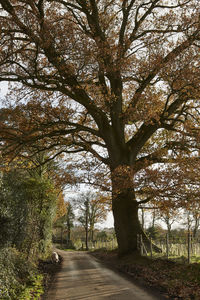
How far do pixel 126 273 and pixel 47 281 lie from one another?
2927 mm

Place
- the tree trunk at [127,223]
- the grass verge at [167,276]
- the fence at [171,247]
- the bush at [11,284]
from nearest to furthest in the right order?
the bush at [11,284], the grass verge at [167,276], the fence at [171,247], the tree trunk at [127,223]

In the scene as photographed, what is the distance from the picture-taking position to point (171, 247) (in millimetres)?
14141

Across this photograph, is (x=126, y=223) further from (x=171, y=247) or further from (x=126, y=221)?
(x=171, y=247)

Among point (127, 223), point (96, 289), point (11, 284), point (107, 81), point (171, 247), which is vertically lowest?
point (171, 247)

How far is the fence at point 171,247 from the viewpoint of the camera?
11392 millimetres

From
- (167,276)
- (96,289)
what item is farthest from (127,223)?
(96,289)

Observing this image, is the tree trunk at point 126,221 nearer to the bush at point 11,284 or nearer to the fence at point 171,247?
the fence at point 171,247

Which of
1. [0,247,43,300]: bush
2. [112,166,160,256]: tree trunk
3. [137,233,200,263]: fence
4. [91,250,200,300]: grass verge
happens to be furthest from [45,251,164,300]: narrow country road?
[112,166,160,256]: tree trunk

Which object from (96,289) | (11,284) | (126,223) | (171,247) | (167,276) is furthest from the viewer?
(171,247)

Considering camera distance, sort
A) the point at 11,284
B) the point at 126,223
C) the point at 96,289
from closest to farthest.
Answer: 1. the point at 11,284
2. the point at 96,289
3. the point at 126,223

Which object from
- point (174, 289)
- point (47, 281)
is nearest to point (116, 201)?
point (47, 281)

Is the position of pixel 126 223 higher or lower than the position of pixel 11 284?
higher

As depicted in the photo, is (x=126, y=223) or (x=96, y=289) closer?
(x=96, y=289)

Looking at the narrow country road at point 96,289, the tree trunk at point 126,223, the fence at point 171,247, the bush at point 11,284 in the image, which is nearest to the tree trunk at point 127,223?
→ the tree trunk at point 126,223
